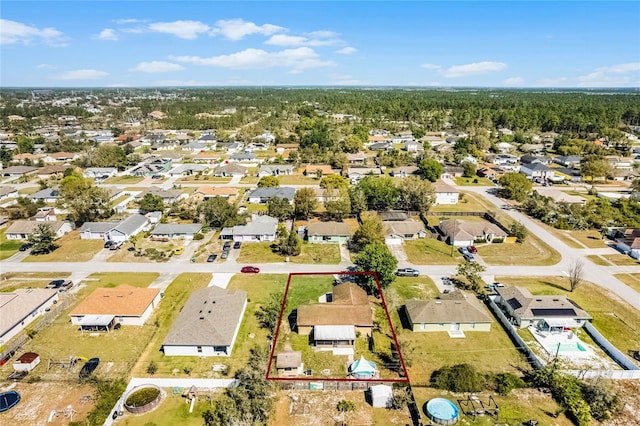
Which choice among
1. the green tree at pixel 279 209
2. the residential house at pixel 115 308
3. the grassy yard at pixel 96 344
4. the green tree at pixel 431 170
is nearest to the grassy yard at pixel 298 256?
the green tree at pixel 279 209

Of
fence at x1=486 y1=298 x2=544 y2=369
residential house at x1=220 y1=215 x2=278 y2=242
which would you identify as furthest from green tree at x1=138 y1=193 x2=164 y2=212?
fence at x1=486 y1=298 x2=544 y2=369

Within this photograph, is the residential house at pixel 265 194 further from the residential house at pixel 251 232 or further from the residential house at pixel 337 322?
the residential house at pixel 337 322

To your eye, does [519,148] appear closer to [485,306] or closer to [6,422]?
[485,306]

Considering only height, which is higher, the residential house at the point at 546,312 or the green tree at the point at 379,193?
the green tree at the point at 379,193

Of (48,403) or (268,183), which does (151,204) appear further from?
(48,403)

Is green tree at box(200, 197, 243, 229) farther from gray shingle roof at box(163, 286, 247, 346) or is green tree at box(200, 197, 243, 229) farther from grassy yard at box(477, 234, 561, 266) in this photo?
grassy yard at box(477, 234, 561, 266)

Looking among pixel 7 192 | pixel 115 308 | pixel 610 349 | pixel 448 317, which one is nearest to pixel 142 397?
pixel 115 308

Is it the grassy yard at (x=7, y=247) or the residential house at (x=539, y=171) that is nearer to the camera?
the grassy yard at (x=7, y=247)

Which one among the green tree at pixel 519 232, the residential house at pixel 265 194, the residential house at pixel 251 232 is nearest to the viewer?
the green tree at pixel 519 232
